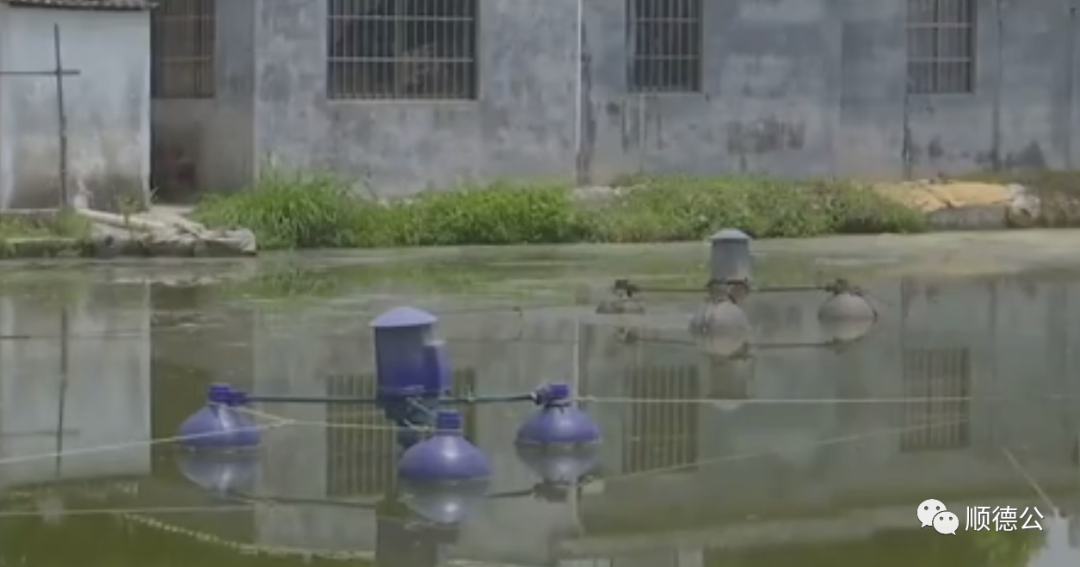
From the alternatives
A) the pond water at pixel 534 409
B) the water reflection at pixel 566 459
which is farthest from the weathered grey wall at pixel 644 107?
the water reflection at pixel 566 459

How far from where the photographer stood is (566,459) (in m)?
9.89

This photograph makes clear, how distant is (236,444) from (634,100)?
14258 millimetres

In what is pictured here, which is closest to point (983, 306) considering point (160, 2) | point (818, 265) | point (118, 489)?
point (818, 265)

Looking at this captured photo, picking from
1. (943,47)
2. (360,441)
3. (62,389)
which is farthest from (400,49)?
(360,441)

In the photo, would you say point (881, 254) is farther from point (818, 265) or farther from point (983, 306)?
point (983, 306)

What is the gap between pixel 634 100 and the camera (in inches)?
933

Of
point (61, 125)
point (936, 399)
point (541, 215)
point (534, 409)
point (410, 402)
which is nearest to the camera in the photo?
point (410, 402)

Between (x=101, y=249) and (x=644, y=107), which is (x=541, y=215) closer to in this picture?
(x=644, y=107)

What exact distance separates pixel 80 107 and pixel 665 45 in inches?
268

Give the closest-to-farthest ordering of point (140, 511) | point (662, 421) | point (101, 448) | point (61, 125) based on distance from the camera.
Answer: point (140, 511), point (101, 448), point (662, 421), point (61, 125)

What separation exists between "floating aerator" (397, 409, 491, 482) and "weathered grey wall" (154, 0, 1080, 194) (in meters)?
12.9

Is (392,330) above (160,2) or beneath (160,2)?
beneath

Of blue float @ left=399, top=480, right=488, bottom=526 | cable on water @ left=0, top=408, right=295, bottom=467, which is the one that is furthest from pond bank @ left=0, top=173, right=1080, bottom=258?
blue float @ left=399, top=480, right=488, bottom=526

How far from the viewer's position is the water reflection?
Result: 27.7 feet
